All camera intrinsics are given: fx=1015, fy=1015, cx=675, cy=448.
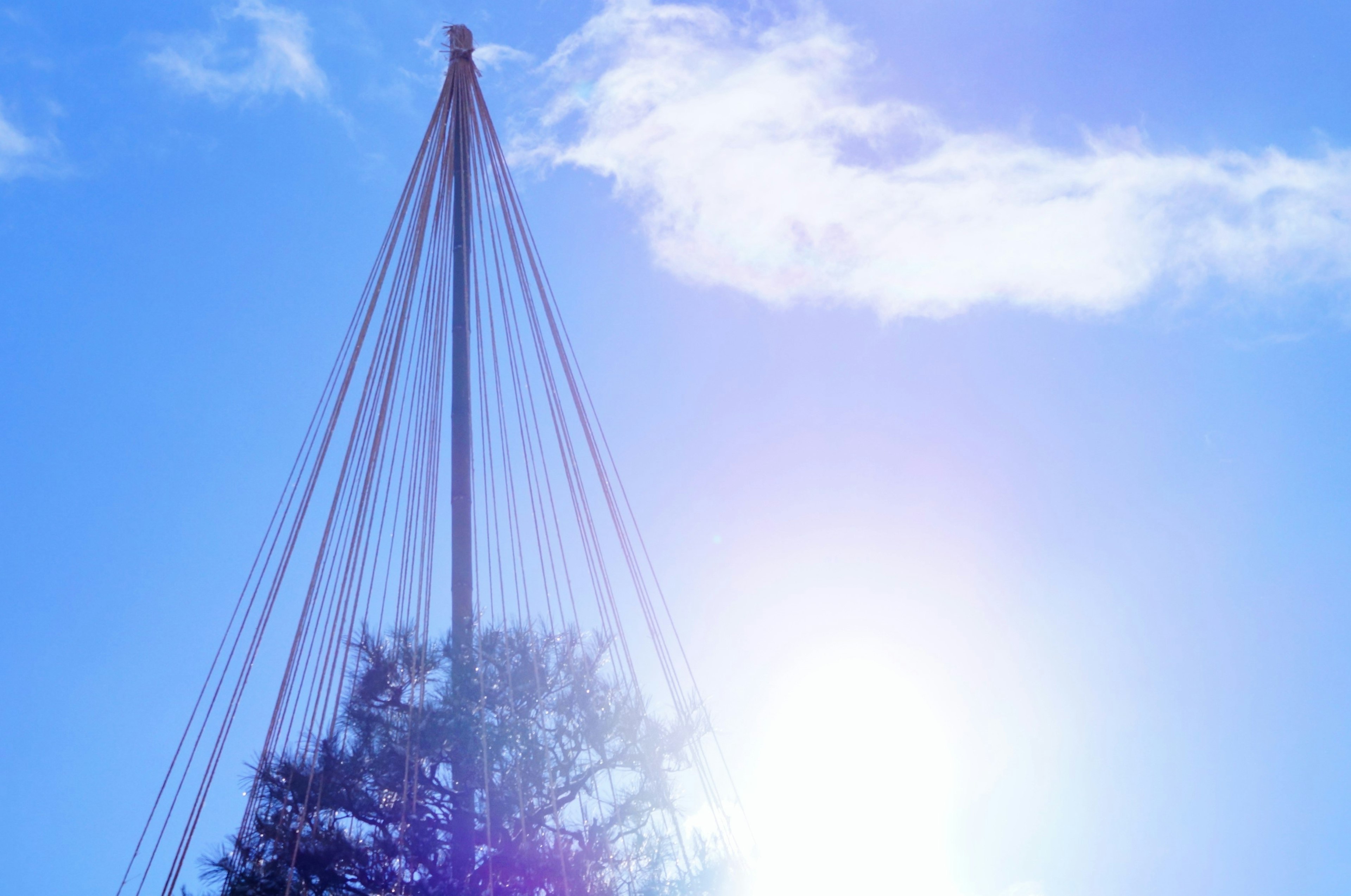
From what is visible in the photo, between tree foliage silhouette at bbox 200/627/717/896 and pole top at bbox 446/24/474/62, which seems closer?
tree foliage silhouette at bbox 200/627/717/896

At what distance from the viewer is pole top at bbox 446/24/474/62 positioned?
10.1 meters

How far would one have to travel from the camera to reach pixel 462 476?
311 inches

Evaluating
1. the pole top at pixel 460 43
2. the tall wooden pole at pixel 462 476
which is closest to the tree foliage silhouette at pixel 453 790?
the tall wooden pole at pixel 462 476

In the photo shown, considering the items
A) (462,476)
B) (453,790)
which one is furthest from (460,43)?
(453,790)

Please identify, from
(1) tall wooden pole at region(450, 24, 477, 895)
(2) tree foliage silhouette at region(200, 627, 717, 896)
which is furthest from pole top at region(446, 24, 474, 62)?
(2) tree foliage silhouette at region(200, 627, 717, 896)

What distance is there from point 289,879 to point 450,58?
7.81 meters

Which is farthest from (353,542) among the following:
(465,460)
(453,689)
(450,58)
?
(450,58)

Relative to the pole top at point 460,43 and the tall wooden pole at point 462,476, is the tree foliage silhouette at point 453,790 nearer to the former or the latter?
the tall wooden pole at point 462,476

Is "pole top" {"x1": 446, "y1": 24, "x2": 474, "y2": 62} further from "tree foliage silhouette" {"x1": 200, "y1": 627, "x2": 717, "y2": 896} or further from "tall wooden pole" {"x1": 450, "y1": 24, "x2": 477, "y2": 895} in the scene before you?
"tree foliage silhouette" {"x1": 200, "y1": 627, "x2": 717, "y2": 896}

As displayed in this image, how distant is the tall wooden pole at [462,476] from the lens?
5.88m

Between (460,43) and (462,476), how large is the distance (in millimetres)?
4864

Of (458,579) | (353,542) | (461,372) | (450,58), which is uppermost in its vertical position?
(450,58)

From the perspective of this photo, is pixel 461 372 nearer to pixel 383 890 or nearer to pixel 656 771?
pixel 656 771

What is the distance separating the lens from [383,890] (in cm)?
557
